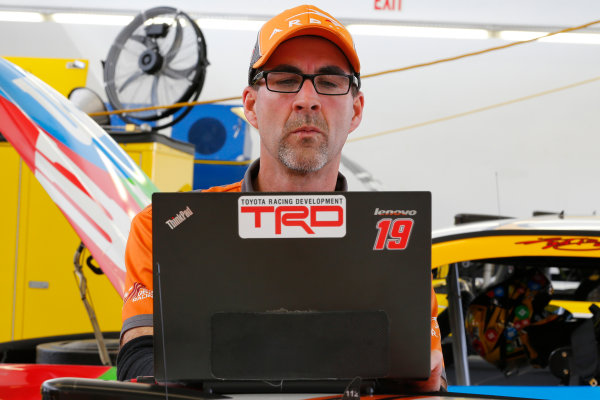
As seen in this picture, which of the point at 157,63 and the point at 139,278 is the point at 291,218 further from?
the point at 157,63

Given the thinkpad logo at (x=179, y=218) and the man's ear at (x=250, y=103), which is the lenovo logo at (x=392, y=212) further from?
the man's ear at (x=250, y=103)

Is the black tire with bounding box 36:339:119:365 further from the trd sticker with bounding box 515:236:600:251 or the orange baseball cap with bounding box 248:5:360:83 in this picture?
the trd sticker with bounding box 515:236:600:251

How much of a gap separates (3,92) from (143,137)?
1.31 meters

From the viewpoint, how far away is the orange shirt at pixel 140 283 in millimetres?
1331

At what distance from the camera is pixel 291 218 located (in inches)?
37.9

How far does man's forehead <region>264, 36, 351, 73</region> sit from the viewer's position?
1.52 m

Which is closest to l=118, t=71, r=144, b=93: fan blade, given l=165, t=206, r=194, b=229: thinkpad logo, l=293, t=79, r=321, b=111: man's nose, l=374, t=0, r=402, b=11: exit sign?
l=293, t=79, r=321, b=111: man's nose

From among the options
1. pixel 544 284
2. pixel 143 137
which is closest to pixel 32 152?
pixel 143 137

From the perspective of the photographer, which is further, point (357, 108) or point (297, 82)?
point (357, 108)

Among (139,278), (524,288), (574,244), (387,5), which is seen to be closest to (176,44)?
(524,288)

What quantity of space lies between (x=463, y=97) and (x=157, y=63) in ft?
16.8

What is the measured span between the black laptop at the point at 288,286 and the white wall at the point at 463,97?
764 centimetres

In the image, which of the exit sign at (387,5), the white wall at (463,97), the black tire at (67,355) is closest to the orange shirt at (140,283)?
the black tire at (67,355)

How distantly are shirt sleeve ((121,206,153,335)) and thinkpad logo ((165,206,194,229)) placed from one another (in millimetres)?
423
